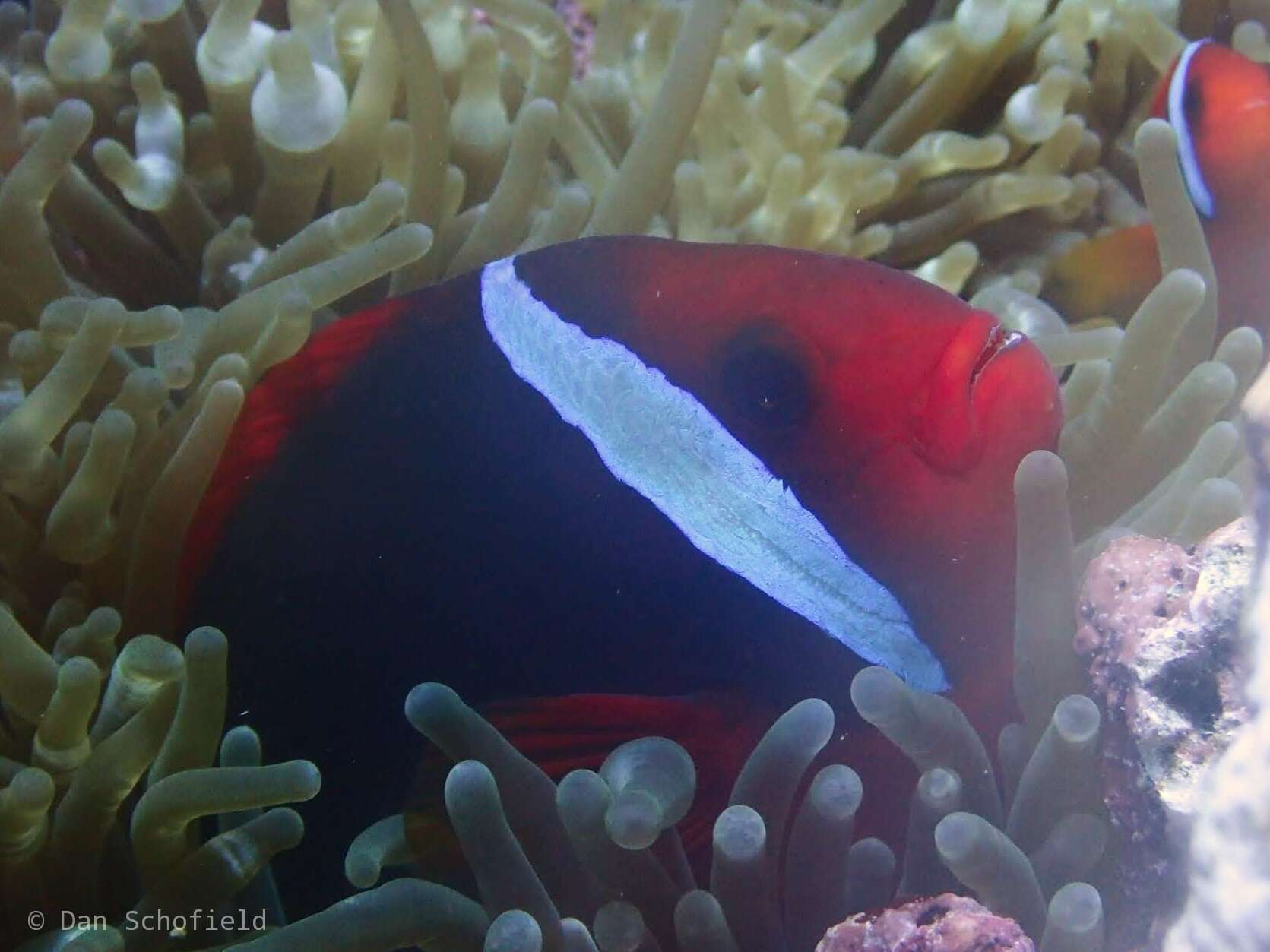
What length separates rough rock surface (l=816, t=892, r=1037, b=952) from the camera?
2.29ft

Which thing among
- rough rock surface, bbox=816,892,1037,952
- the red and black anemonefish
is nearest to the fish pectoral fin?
the red and black anemonefish

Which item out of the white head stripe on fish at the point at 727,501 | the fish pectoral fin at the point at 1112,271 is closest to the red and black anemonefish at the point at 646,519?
the white head stripe on fish at the point at 727,501

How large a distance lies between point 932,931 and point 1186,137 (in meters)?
1.07

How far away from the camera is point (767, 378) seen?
33.5 inches

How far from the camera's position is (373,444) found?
98cm

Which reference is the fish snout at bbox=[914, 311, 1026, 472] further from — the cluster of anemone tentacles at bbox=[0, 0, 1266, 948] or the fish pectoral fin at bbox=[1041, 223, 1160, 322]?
the fish pectoral fin at bbox=[1041, 223, 1160, 322]

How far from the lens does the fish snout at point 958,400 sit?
0.82 metres

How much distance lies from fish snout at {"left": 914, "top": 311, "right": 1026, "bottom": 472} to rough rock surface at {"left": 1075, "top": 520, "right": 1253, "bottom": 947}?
0.15 m

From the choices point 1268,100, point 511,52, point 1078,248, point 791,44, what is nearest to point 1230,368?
point 1078,248

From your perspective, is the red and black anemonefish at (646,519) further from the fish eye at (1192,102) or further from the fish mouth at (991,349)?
the fish eye at (1192,102)

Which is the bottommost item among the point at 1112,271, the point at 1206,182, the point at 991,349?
the point at 1112,271

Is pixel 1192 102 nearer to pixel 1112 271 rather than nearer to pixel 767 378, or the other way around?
pixel 1112 271

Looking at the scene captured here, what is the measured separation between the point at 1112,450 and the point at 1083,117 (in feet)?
2.12

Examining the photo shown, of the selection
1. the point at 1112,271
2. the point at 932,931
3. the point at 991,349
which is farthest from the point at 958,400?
the point at 1112,271
